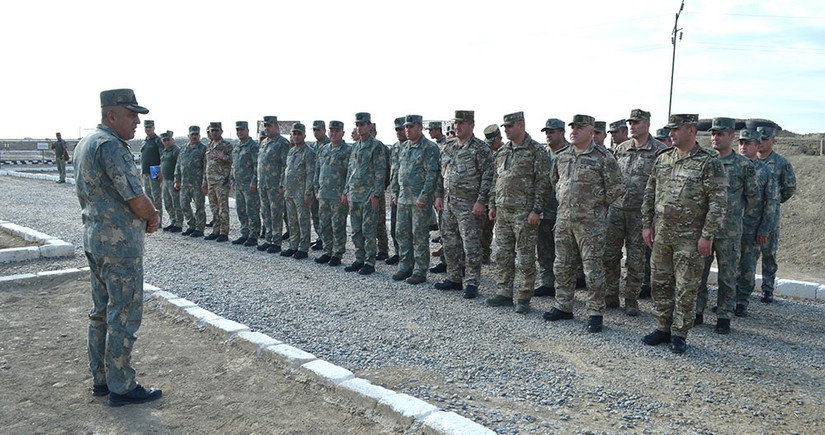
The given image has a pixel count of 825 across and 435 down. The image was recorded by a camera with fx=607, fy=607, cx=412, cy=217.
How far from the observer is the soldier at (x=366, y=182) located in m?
8.22

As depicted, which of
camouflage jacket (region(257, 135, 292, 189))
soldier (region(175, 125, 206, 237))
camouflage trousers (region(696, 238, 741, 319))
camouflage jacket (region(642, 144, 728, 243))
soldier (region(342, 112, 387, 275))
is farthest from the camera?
soldier (region(175, 125, 206, 237))

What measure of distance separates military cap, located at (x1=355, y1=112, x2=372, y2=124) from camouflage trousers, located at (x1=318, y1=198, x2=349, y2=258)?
126 centimetres

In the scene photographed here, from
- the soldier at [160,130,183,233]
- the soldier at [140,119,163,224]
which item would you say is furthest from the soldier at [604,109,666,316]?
the soldier at [140,119,163,224]

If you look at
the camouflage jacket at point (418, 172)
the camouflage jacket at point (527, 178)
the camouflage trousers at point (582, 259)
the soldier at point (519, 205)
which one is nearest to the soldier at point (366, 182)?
the camouflage jacket at point (418, 172)

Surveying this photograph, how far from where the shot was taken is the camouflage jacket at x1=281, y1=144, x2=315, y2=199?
9266mm

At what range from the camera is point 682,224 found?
5094 mm

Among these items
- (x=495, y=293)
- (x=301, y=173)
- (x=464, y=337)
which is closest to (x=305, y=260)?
(x=301, y=173)

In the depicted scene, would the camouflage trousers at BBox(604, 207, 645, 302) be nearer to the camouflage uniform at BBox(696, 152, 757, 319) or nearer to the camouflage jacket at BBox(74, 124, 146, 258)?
the camouflage uniform at BBox(696, 152, 757, 319)

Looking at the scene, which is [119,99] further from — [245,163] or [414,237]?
[245,163]

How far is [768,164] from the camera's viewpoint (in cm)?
673

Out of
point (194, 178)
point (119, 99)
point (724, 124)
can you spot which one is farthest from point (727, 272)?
point (194, 178)

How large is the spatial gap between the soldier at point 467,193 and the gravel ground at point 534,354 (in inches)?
13.0

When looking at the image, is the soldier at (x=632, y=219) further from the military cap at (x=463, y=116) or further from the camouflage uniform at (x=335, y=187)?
the camouflage uniform at (x=335, y=187)

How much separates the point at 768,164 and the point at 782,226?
23.5 feet
